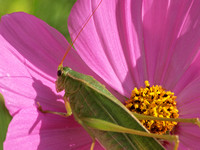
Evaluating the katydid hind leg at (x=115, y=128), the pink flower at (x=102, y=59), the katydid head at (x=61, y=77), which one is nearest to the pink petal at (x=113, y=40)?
the pink flower at (x=102, y=59)

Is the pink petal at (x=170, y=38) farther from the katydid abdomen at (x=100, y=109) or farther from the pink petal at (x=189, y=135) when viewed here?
the katydid abdomen at (x=100, y=109)

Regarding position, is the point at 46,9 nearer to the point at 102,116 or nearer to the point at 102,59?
the point at 102,59

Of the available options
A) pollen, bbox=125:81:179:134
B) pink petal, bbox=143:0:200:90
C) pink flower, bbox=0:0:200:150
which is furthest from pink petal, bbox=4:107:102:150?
pink petal, bbox=143:0:200:90

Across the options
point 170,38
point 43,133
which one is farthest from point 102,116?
point 170,38

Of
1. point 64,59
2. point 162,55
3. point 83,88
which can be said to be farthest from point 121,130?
point 162,55

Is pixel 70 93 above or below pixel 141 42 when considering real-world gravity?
below

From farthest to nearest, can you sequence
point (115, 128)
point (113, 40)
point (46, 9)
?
point (113, 40), point (46, 9), point (115, 128)

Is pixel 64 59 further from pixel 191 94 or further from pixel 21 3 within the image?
pixel 191 94
